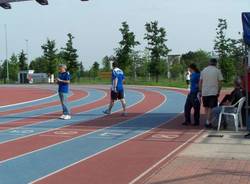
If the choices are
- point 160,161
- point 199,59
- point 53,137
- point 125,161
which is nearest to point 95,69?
point 199,59

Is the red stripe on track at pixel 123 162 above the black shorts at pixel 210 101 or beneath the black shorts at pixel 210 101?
beneath

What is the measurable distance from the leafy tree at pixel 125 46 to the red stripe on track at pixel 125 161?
45.2 metres

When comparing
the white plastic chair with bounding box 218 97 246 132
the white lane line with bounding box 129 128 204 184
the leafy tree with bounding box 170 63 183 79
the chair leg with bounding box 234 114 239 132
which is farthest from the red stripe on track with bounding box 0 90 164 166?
the leafy tree with bounding box 170 63 183 79

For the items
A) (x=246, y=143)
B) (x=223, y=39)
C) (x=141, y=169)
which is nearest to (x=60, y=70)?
(x=246, y=143)

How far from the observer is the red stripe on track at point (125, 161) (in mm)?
7891

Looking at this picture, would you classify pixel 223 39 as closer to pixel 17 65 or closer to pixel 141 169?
pixel 141 169

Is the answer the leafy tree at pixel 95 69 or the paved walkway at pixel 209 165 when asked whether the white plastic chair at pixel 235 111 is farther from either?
the leafy tree at pixel 95 69

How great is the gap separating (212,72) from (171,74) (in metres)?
53.4

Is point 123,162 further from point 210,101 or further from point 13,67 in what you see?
point 13,67

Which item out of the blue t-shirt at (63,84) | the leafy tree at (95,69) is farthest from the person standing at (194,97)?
the leafy tree at (95,69)

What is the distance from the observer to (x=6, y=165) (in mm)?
9047

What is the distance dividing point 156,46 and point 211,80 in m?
42.7

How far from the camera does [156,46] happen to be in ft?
185

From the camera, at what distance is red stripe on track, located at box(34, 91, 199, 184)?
25.9 ft
